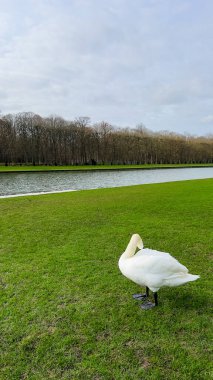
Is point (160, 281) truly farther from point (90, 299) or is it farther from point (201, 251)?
point (201, 251)

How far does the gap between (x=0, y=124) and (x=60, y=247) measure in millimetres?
78059

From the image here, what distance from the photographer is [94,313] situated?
3.92m

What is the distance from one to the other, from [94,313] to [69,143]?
82.0 meters

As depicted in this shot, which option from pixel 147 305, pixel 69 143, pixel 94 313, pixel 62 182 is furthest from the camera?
pixel 69 143

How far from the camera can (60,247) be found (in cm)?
664

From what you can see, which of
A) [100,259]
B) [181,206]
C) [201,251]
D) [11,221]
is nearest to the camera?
[100,259]

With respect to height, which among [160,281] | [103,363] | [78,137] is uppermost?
[78,137]

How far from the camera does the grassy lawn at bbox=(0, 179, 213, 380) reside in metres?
2.98

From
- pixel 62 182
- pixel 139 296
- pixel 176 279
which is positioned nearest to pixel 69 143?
pixel 62 182

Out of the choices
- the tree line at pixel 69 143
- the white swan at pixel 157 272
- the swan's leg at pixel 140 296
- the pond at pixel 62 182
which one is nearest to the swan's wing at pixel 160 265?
the white swan at pixel 157 272

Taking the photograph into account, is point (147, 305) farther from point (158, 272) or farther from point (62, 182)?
point (62, 182)

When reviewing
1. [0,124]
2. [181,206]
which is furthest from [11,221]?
[0,124]

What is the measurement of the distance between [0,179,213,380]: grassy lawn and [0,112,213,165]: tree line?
232ft

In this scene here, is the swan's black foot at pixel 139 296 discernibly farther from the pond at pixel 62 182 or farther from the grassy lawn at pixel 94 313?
the pond at pixel 62 182
